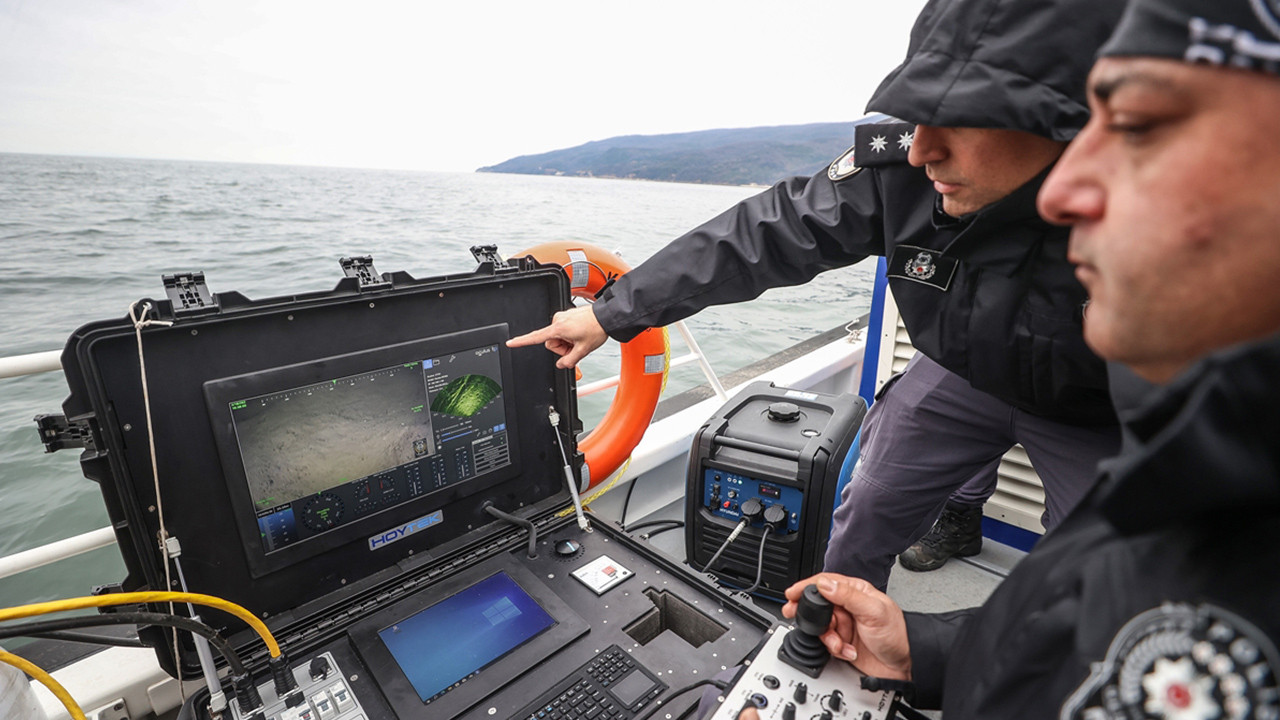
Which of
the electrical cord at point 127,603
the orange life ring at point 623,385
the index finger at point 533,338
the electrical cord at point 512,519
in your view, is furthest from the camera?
the orange life ring at point 623,385

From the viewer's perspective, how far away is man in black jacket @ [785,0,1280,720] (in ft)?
1.15

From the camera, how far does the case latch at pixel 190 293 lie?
3.10 ft

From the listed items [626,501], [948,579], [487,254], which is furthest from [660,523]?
[487,254]

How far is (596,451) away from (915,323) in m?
1.00

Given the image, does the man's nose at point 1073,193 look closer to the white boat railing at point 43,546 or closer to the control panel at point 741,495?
the control panel at point 741,495

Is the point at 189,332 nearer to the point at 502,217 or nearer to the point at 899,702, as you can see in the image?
A: the point at 899,702

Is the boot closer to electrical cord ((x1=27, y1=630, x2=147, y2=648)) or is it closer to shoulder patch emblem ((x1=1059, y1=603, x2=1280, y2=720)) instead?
shoulder patch emblem ((x1=1059, y1=603, x2=1280, y2=720))

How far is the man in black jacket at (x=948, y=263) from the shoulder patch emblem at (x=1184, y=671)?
726 millimetres

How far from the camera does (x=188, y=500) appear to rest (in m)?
0.98

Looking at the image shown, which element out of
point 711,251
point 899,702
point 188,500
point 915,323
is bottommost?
point 899,702

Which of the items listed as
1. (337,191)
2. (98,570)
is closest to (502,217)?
(337,191)

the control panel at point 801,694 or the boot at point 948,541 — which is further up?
the control panel at point 801,694

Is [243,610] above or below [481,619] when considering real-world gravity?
above

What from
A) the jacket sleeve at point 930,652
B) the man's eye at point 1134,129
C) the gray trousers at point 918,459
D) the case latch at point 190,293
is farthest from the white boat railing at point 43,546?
the gray trousers at point 918,459
